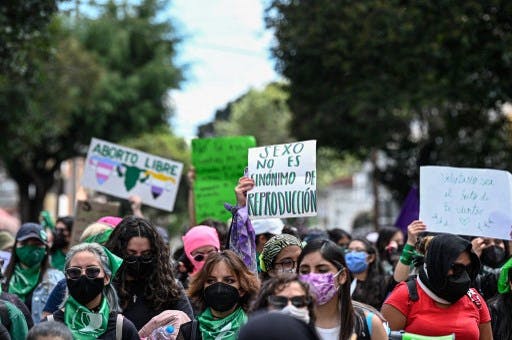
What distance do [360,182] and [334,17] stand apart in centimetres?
6461

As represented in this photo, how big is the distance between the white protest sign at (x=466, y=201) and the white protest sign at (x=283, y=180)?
944 mm

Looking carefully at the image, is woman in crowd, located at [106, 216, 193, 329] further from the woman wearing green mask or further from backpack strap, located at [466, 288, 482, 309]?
the woman wearing green mask

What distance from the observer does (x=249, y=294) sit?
5.35 m

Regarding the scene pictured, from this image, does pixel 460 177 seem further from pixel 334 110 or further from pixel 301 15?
pixel 334 110

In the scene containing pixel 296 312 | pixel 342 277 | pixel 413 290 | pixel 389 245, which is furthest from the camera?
pixel 389 245

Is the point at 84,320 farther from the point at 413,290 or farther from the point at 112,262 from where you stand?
the point at 413,290

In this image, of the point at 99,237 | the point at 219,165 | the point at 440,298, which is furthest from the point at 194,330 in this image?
the point at 219,165

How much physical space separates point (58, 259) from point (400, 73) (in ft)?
44.3

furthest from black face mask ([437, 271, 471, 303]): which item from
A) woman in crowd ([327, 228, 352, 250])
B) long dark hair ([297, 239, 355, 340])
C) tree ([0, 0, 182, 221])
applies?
tree ([0, 0, 182, 221])

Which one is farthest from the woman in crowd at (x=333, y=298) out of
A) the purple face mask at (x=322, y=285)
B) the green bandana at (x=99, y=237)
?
the green bandana at (x=99, y=237)

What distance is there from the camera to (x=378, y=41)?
66.0 feet

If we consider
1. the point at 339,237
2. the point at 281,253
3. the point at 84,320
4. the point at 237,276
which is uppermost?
the point at 339,237

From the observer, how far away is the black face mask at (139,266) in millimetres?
6180

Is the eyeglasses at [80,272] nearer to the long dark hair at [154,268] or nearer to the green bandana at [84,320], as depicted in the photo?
the green bandana at [84,320]
